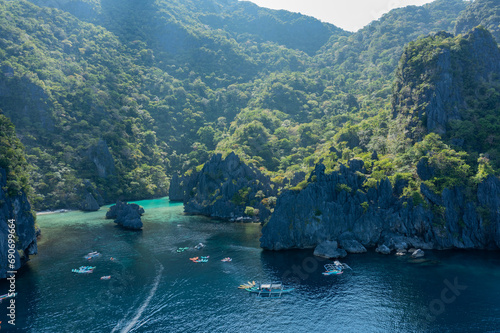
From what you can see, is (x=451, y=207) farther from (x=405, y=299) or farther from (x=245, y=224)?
(x=245, y=224)

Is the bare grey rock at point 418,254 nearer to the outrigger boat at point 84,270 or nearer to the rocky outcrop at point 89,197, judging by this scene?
the outrigger boat at point 84,270

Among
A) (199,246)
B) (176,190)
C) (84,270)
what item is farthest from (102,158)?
(84,270)

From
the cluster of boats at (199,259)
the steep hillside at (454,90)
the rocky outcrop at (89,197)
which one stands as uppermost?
the steep hillside at (454,90)

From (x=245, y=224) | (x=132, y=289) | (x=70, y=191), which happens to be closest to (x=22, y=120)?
(x=70, y=191)

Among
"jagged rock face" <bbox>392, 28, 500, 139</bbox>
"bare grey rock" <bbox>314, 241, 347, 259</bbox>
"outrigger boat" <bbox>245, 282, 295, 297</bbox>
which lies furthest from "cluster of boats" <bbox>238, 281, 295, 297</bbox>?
"jagged rock face" <bbox>392, 28, 500, 139</bbox>

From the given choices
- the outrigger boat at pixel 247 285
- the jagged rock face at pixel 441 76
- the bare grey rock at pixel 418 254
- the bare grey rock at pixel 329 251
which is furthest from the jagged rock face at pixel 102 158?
the bare grey rock at pixel 418 254

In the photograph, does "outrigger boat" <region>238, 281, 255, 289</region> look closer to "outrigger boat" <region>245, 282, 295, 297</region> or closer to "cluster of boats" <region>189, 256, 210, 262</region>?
"outrigger boat" <region>245, 282, 295, 297</region>

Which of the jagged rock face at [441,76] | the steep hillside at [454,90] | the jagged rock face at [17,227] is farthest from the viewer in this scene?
the jagged rock face at [441,76]
